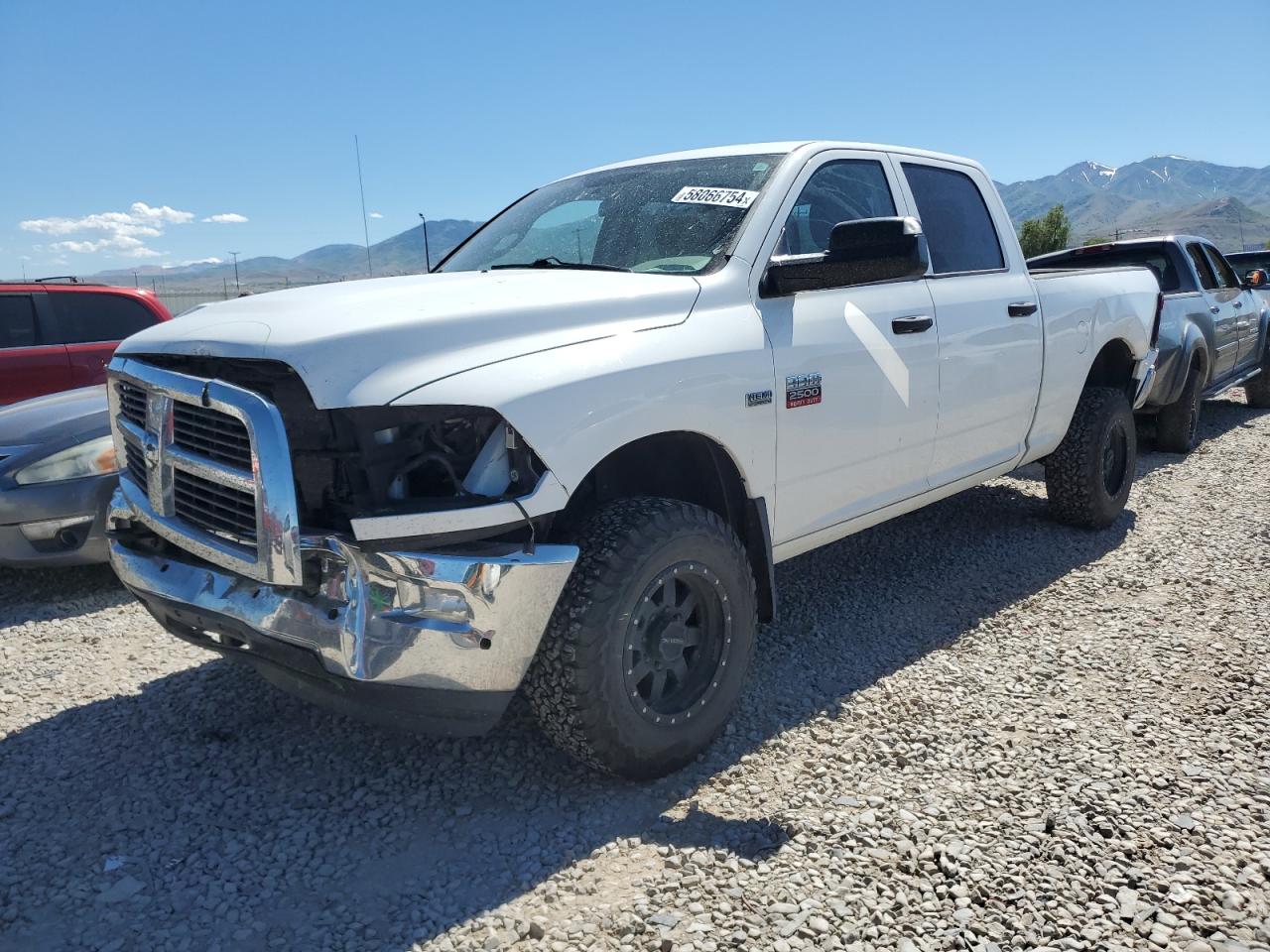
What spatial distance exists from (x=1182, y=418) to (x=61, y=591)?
7960 mm

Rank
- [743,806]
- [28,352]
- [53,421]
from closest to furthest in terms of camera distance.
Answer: [743,806] < [53,421] < [28,352]

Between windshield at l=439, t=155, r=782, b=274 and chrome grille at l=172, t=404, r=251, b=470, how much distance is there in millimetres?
1400

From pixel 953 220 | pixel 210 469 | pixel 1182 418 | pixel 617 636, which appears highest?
pixel 953 220

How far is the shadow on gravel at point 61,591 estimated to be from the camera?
15.1 ft

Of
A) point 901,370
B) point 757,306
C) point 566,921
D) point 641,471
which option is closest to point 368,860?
point 566,921

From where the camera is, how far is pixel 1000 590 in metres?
4.50

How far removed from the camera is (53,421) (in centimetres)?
481

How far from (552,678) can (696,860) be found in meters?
0.61

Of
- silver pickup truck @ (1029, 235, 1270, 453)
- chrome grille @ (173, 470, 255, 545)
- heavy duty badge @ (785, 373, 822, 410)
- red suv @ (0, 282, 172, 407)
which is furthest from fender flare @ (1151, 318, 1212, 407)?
red suv @ (0, 282, 172, 407)

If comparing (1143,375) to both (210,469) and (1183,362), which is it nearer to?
(1183,362)

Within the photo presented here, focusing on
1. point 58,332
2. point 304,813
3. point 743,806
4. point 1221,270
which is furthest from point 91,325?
point 1221,270

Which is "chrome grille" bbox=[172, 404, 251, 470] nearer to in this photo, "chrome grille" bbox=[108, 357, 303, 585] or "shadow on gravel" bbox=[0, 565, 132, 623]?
"chrome grille" bbox=[108, 357, 303, 585]

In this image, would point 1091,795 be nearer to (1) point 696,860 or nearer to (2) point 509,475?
(1) point 696,860

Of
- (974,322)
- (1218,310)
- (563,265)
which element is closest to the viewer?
(563,265)
